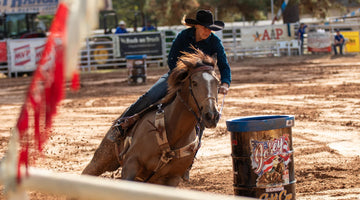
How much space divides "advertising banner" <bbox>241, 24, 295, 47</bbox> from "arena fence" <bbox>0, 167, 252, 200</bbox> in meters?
26.9

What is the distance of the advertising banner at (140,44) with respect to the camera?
2605cm

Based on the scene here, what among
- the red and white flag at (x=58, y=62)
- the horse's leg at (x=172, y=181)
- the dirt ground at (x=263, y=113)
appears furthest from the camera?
the dirt ground at (x=263, y=113)

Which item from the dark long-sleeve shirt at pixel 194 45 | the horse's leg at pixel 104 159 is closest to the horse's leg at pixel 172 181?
the horse's leg at pixel 104 159

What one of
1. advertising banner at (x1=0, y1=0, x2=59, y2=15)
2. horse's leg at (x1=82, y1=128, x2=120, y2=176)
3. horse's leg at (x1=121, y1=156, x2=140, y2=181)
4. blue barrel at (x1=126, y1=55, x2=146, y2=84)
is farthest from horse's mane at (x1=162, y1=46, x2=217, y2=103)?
advertising banner at (x1=0, y1=0, x2=59, y2=15)

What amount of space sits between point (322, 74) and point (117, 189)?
18.5 metres

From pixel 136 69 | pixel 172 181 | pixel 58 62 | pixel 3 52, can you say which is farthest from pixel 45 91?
pixel 3 52

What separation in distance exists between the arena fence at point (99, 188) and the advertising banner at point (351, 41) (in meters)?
28.4

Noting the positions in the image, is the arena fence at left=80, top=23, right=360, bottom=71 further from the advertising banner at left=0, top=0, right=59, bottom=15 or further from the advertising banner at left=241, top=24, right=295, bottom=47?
the advertising banner at left=0, top=0, right=59, bottom=15

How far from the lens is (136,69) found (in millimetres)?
19031

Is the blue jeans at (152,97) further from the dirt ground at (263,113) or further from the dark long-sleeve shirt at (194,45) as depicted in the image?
the dirt ground at (263,113)

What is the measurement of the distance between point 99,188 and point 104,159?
3907 millimetres

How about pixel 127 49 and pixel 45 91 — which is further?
pixel 127 49

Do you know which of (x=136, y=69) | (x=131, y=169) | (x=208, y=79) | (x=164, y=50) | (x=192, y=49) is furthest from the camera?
(x=164, y=50)

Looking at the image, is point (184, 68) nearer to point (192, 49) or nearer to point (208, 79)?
point (208, 79)
